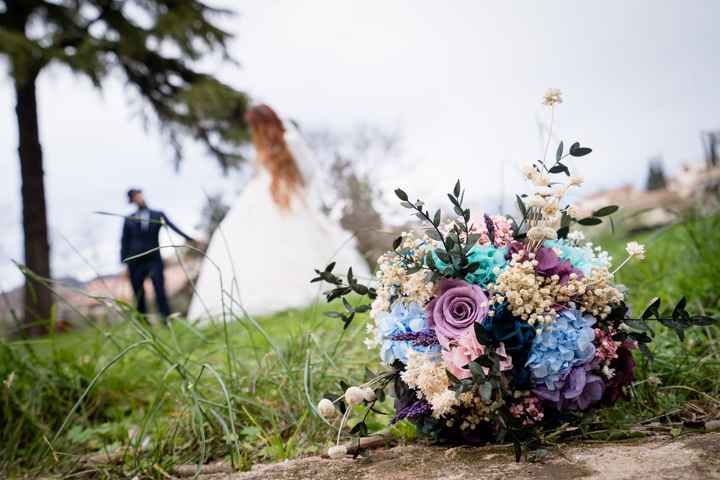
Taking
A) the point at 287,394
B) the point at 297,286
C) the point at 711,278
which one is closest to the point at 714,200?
the point at 711,278

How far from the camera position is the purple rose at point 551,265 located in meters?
1.35

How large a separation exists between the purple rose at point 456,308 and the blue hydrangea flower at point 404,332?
5 cm

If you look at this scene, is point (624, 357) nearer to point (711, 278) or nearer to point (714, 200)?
point (711, 278)

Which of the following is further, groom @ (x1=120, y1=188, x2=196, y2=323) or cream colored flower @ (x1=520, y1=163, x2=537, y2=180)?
groom @ (x1=120, y1=188, x2=196, y2=323)

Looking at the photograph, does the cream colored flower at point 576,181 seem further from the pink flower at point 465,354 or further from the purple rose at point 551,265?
the pink flower at point 465,354

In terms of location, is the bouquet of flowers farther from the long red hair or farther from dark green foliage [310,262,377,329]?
the long red hair

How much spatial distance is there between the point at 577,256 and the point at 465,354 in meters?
0.38

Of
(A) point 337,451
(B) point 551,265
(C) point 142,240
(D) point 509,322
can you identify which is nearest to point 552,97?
(B) point 551,265

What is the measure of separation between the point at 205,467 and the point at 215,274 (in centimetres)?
553

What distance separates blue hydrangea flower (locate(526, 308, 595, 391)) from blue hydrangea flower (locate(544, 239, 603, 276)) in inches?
5.3

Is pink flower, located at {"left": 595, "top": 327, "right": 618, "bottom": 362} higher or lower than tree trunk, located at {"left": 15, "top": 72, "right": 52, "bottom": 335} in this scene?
lower

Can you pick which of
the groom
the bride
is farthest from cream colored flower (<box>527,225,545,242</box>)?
the groom

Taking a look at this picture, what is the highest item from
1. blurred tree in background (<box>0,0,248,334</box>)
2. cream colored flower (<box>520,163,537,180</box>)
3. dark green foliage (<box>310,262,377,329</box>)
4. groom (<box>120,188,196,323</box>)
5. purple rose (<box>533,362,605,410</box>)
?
blurred tree in background (<box>0,0,248,334</box>)

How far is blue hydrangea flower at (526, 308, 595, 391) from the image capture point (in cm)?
131
